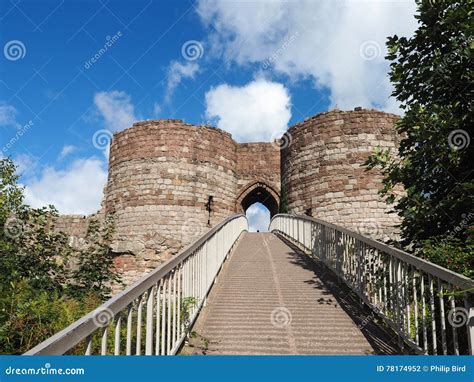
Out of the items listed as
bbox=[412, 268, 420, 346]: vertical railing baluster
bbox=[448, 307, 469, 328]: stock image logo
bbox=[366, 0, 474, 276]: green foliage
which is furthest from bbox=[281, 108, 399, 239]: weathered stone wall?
bbox=[448, 307, 469, 328]: stock image logo

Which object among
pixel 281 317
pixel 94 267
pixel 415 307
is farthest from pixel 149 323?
pixel 94 267

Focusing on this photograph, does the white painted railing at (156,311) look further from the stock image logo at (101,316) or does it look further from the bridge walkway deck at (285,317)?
the bridge walkway deck at (285,317)

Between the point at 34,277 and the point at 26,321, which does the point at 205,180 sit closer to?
the point at 34,277

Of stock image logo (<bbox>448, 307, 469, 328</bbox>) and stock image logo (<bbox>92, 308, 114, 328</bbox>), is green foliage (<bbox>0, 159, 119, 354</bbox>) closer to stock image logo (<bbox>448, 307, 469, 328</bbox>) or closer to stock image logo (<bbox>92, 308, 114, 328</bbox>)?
stock image logo (<bbox>92, 308, 114, 328</bbox>)

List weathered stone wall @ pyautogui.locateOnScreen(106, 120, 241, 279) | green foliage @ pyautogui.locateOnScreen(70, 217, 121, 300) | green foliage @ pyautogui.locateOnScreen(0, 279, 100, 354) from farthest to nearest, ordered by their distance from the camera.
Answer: weathered stone wall @ pyautogui.locateOnScreen(106, 120, 241, 279)
green foliage @ pyautogui.locateOnScreen(70, 217, 121, 300)
green foliage @ pyautogui.locateOnScreen(0, 279, 100, 354)

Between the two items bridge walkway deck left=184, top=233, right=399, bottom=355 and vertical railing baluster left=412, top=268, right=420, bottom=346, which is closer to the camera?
vertical railing baluster left=412, top=268, right=420, bottom=346

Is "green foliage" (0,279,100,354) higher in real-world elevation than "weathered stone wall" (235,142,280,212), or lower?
lower

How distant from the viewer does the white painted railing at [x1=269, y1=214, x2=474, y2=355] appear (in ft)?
11.0

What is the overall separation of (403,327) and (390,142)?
14.5 metres

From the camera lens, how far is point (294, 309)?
5.64 meters

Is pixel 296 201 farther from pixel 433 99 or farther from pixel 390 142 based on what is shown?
pixel 433 99

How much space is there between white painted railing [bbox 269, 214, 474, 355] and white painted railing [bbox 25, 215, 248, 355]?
2381 mm

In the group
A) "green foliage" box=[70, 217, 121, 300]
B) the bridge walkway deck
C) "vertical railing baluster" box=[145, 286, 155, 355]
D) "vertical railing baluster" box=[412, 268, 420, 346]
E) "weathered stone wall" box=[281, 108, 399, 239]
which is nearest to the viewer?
"vertical railing baluster" box=[145, 286, 155, 355]

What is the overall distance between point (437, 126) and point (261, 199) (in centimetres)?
1967
